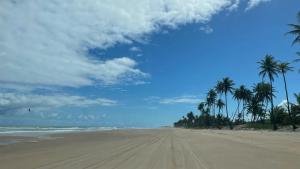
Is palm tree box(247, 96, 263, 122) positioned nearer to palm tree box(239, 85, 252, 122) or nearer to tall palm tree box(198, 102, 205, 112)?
palm tree box(239, 85, 252, 122)

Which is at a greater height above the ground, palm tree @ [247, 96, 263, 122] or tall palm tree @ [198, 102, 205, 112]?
tall palm tree @ [198, 102, 205, 112]

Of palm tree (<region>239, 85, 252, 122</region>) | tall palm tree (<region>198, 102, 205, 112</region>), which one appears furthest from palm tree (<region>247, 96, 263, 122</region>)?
tall palm tree (<region>198, 102, 205, 112</region>)

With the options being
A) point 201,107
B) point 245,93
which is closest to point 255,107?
point 245,93

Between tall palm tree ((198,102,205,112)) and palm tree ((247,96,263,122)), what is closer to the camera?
palm tree ((247,96,263,122))

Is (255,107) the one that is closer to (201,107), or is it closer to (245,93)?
(245,93)

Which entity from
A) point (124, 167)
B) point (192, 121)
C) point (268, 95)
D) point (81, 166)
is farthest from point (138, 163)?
point (192, 121)

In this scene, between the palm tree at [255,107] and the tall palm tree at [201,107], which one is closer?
the palm tree at [255,107]

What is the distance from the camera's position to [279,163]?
13.0 metres

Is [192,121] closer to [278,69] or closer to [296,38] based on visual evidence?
[278,69]

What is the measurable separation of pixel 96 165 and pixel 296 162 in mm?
7314

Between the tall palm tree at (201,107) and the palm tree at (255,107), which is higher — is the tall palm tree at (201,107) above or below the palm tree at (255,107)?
above

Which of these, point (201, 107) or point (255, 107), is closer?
point (255, 107)

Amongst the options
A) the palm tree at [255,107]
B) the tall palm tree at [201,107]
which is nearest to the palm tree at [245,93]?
the palm tree at [255,107]

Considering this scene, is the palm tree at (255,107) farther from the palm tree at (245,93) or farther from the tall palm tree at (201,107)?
the tall palm tree at (201,107)
